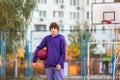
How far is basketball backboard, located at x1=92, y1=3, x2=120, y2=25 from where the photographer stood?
73.0 feet

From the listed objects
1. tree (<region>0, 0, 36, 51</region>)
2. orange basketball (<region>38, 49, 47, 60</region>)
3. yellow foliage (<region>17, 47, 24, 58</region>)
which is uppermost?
tree (<region>0, 0, 36, 51</region>)

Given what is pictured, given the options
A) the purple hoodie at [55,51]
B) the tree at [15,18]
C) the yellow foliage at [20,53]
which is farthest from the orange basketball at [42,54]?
the yellow foliage at [20,53]

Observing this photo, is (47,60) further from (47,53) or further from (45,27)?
(45,27)

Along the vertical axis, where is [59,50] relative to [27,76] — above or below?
above

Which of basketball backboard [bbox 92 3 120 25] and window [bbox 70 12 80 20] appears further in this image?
window [bbox 70 12 80 20]

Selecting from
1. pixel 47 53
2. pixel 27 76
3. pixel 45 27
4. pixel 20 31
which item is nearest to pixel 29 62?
pixel 27 76

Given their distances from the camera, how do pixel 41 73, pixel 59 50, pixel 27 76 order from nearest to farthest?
pixel 59 50 < pixel 27 76 < pixel 41 73

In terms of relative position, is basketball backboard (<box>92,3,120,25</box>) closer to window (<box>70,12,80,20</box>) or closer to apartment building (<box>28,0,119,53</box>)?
apartment building (<box>28,0,119,53</box>)

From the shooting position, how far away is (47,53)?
12.1m

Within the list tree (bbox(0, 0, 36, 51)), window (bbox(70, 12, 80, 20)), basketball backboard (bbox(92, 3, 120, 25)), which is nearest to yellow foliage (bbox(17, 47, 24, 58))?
tree (bbox(0, 0, 36, 51))

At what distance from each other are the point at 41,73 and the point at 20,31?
2731 millimetres

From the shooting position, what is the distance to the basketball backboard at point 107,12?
876 inches

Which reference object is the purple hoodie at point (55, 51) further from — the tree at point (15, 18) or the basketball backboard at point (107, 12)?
the tree at point (15, 18)

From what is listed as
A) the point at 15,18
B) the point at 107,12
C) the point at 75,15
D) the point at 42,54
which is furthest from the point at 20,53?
the point at 75,15
